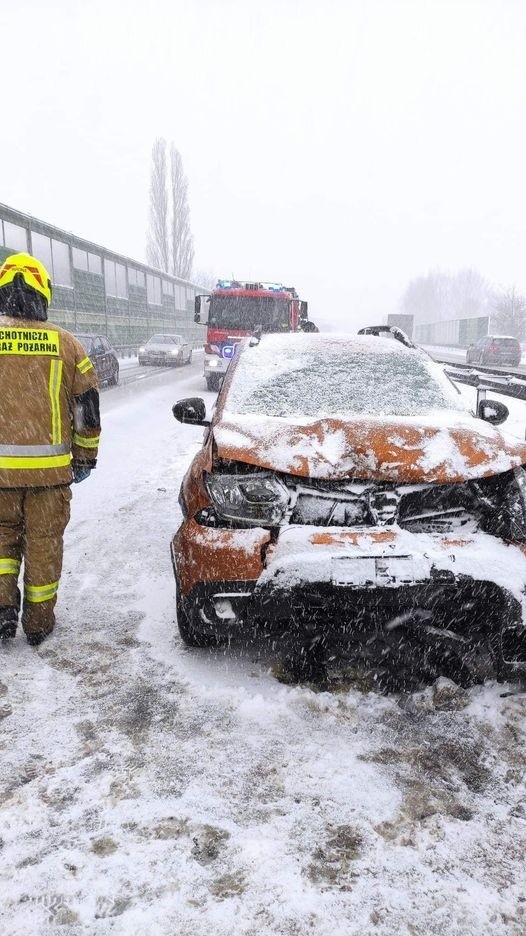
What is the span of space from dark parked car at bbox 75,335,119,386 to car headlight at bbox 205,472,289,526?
14433mm

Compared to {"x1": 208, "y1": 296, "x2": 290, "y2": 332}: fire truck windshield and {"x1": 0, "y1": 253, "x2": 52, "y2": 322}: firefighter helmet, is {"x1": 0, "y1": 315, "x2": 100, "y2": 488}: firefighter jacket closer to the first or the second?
{"x1": 0, "y1": 253, "x2": 52, "y2": 322}: firefighter helmet

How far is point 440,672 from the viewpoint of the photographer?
2.90m

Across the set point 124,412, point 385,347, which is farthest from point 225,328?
point 385,347

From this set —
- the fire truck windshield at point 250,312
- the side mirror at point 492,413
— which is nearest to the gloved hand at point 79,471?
the side mirror at point 492,413

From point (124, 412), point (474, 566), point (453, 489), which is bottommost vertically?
point (124, 412)

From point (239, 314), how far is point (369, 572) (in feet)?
42.0

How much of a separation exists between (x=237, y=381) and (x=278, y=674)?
1721 millimetres

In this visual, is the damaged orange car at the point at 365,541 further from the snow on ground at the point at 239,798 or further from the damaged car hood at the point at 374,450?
the snow on ground at the point at 239,798

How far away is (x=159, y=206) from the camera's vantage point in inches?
2285

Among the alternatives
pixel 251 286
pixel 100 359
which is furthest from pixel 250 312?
pixel 100 359

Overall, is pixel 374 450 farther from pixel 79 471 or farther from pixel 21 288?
pixel 21 288

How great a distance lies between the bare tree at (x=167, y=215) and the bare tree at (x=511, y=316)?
2812 cm

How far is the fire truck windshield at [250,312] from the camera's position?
14.6 metres

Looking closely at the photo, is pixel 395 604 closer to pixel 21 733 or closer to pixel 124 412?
pixel 21 733
